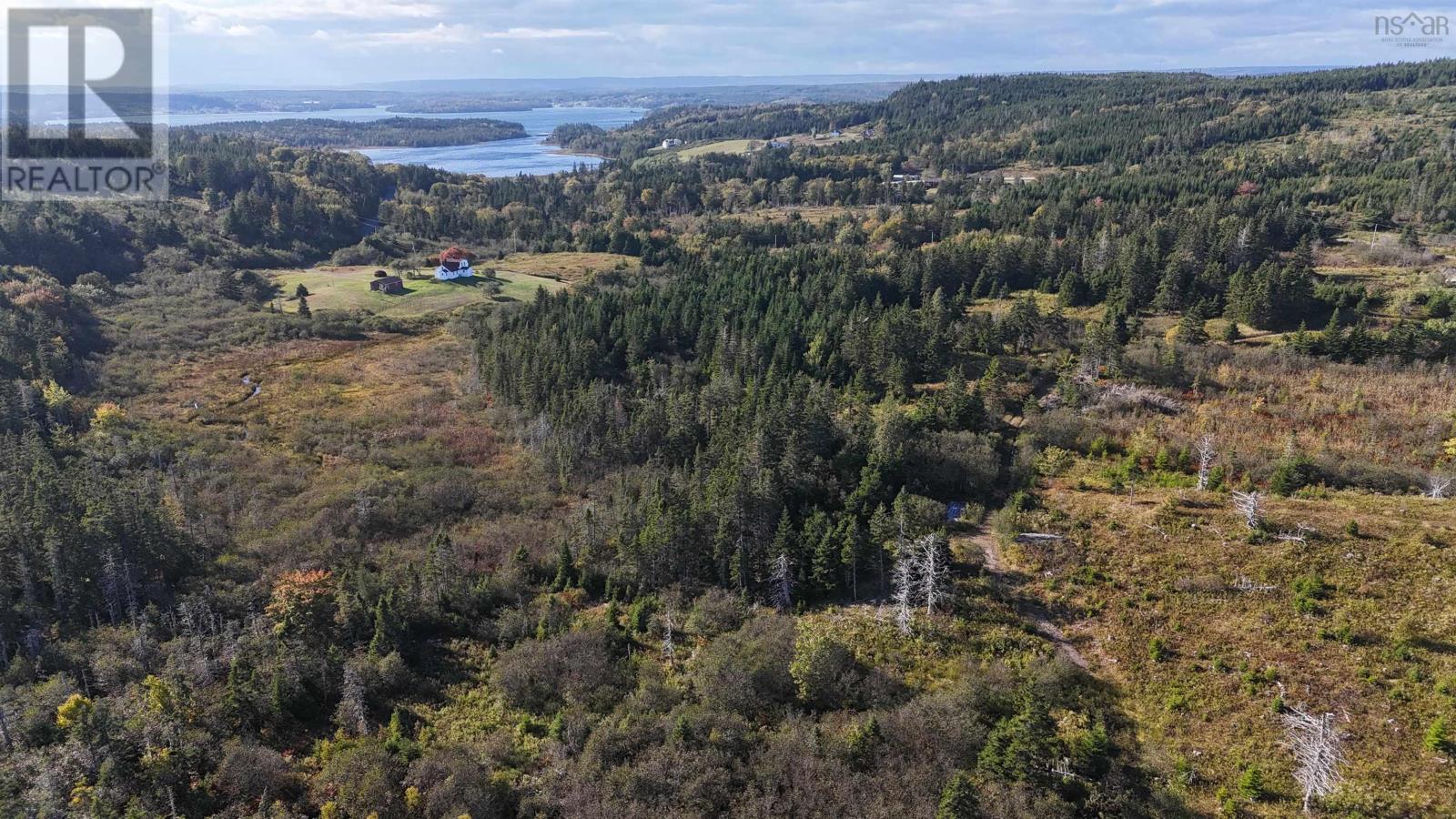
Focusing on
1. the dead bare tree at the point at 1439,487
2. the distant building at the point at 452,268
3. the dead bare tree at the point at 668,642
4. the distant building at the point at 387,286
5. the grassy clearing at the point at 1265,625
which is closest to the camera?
the grassy clearing at the point at 1265,625

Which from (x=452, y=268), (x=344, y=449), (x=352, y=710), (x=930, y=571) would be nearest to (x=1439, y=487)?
(x=930, y=571)

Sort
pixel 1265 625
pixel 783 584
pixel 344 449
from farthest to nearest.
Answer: pixel 344 449, pixel 783 584, pixel 1265 625

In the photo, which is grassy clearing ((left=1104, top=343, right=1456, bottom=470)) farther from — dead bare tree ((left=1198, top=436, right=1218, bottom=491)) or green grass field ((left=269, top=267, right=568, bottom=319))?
green grass field ((left=269, top=267, right=568, bottom=319))

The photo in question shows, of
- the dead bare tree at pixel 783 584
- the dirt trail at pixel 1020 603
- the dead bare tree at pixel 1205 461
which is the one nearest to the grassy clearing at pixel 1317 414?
the dead bare tree at pixel 1205 461

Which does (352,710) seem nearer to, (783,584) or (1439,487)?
(783,584)

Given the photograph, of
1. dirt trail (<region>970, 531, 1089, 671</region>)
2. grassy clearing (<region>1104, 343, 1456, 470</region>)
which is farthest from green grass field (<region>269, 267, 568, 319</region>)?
grassy clearing (<region>1104, 343, 1456, 470</region>)

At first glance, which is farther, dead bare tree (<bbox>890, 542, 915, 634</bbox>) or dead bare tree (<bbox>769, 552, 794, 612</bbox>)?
dead bare tree (<bbox>769, 552, 794, 612</bbox>)

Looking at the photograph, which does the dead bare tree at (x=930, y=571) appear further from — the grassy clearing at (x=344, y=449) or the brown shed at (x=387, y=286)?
the brown shed at (x=387, y=286)
